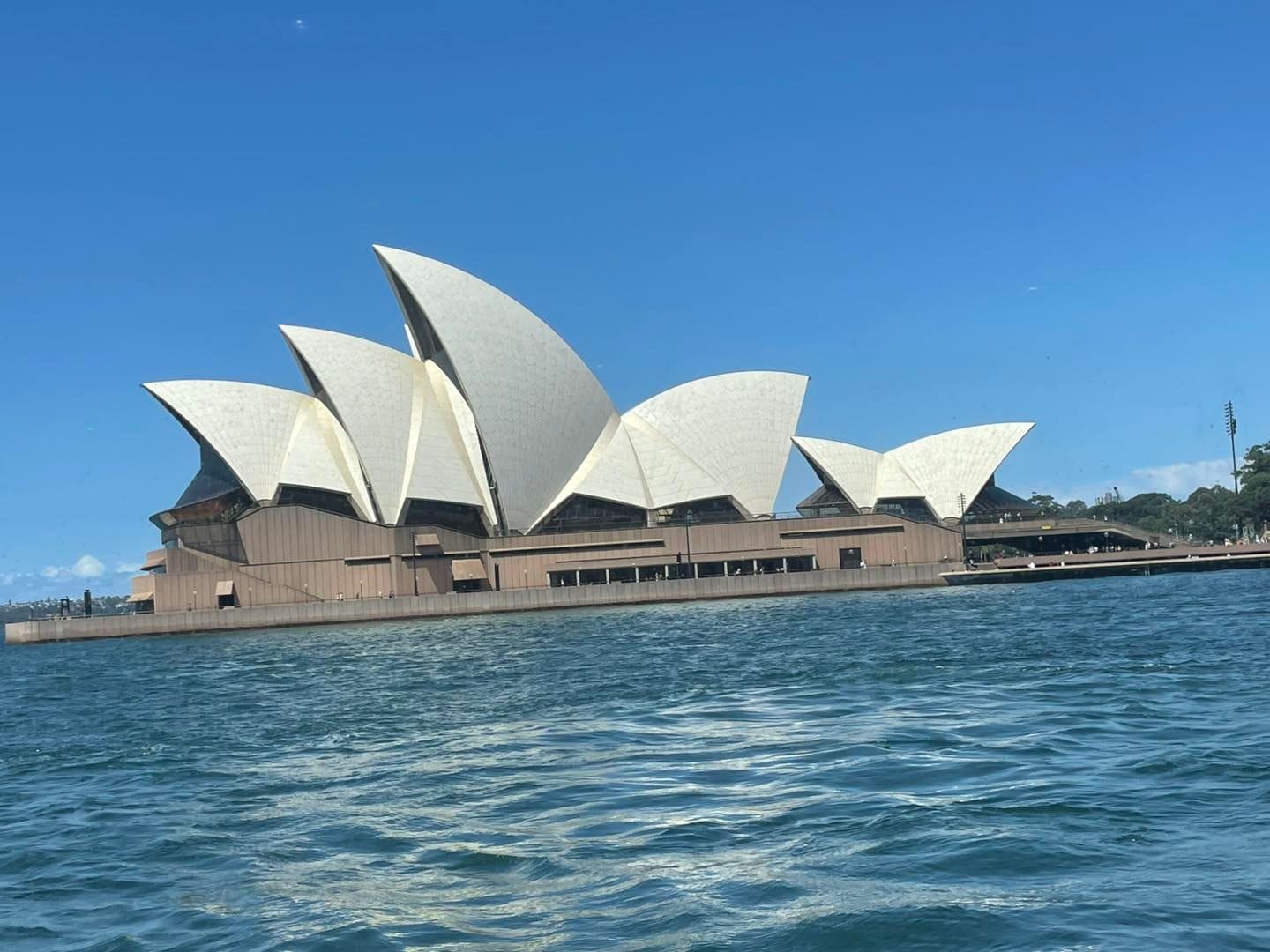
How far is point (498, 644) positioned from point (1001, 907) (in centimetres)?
3089

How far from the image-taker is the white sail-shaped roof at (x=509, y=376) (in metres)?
61.6

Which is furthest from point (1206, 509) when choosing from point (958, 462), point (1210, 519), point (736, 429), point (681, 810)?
point (681, 810)

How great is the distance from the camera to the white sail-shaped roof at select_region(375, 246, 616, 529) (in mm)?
61562

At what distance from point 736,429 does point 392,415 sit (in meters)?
20.7

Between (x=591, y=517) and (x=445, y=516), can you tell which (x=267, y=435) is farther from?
(x=591, y=517)

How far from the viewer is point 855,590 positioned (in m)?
65.8

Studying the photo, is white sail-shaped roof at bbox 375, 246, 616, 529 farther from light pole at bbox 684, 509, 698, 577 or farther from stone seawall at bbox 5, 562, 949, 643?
light pole at bbox 684, 509, 698, 577

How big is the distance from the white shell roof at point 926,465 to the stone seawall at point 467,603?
40.0 feet

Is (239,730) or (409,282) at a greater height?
(409,282)

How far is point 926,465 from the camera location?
80938mm

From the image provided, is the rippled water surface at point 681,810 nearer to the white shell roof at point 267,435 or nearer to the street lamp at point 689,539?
the white shell roof at point 267,435

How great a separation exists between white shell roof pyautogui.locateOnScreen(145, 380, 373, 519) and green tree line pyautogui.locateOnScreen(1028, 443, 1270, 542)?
47974 mm

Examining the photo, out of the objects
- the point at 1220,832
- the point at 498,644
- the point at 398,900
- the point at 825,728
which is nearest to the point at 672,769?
the point at 825,728

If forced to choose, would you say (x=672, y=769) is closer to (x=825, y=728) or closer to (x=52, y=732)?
(x=825, y=728)
